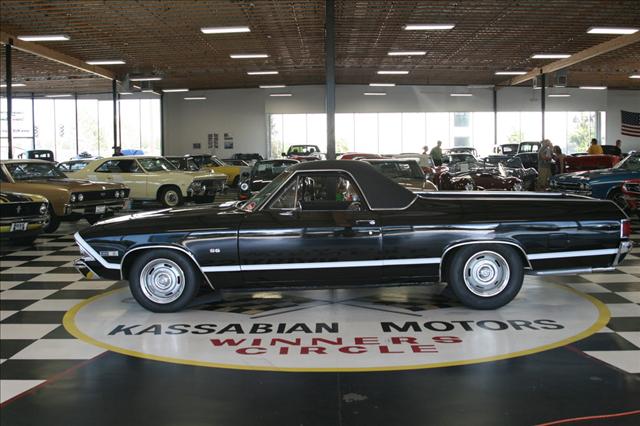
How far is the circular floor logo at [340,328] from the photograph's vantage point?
5.04m

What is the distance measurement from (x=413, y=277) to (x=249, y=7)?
11.5 m

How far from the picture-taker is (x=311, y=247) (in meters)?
6.24

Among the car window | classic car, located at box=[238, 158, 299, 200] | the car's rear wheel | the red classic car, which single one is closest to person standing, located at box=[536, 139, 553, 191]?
the red classic car

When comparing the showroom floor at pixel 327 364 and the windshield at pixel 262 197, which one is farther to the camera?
the windshield at pixel 262 197

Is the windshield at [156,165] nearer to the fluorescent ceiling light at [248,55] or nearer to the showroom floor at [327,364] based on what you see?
the fluorescent ceiling light at [248,55]

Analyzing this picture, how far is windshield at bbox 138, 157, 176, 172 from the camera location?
59.9ft

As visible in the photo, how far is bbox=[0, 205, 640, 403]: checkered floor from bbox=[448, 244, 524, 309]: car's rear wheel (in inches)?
31.6

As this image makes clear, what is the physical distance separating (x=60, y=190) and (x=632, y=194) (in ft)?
35.0

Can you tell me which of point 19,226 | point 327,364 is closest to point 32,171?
point 19,226

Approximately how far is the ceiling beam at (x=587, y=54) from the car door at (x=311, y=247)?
16654 millimetres

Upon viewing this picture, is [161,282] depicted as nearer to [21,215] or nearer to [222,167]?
[21,215]

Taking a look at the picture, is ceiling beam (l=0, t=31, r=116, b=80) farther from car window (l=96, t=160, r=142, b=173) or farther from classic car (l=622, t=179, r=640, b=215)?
classic car (l=622, t=179, r=640, b=215)

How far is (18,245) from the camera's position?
1170 cm

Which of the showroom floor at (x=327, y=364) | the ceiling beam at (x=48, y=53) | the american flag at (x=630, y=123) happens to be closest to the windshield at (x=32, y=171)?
the showroom floor at (x=327, y=364)
